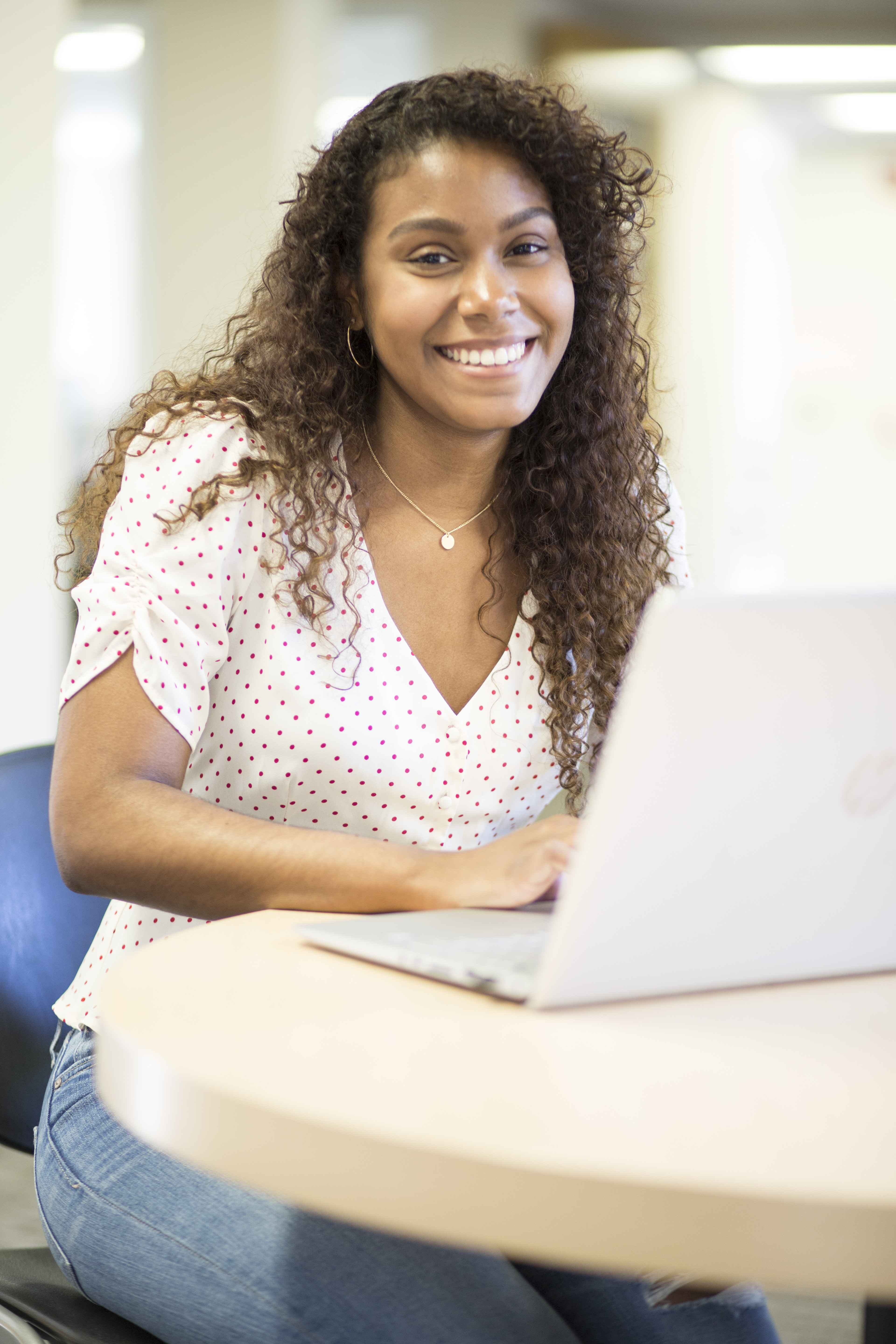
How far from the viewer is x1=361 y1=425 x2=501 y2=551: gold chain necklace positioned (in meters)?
1.42

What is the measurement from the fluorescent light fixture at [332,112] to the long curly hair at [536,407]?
11.1 feet

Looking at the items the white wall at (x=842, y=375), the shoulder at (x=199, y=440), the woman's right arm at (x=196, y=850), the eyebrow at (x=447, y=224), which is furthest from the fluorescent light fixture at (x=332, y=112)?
the woman's right arm at (x=196, y=850)

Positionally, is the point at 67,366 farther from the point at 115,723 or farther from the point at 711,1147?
the point at 711,1147

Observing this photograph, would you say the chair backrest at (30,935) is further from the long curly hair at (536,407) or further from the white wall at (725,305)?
the white wall at (725,305)

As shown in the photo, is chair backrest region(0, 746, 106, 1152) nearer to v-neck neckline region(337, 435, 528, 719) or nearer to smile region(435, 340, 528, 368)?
v-neck neckline region(337, 435, 528, 719)

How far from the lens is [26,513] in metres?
3.10

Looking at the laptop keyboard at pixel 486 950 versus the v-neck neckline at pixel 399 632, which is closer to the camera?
the laptop keyboard at pixel 486 950

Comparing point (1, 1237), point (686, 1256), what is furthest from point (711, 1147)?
point (1, 1237)

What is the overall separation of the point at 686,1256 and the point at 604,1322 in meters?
0.50

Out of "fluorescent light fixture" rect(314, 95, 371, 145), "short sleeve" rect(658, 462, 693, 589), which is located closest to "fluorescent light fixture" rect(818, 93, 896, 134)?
"fluorescent light fixture" rect(314, 95, 371, 145)

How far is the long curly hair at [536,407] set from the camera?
132 cm

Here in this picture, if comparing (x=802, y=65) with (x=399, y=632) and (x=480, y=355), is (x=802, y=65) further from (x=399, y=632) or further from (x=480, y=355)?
(x=399, y=632)

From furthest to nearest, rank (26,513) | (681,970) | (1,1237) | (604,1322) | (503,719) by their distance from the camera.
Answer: (26,513), (1,1237), (503,719), (604,1322), (681,970)

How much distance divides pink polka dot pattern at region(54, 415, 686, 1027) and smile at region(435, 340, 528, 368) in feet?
0.68
